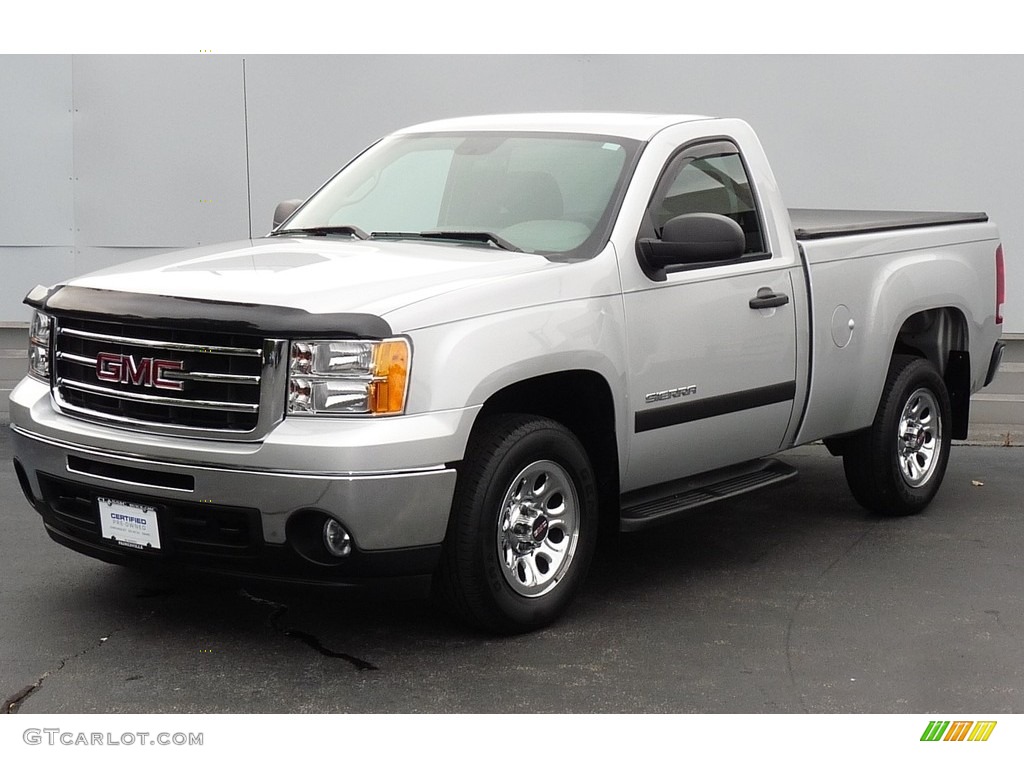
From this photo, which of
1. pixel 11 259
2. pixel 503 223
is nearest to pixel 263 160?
pixel 11 259

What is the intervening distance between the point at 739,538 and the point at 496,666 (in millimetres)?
2395

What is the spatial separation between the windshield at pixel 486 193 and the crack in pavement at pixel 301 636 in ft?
5.28

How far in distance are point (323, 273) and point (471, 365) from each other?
2.22 ft

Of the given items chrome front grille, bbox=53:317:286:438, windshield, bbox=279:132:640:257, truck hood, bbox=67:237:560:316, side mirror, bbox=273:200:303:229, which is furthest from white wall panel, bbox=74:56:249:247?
chrome front grille, bbox=53:317:286:438

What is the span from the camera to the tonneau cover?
6.80 m

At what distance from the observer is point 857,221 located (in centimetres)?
746

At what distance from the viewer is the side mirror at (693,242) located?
560 cm

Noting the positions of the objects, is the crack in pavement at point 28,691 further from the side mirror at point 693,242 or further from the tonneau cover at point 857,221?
the tonneau cover at point 857,221

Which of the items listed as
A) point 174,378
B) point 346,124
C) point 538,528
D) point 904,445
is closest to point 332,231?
point 174,378

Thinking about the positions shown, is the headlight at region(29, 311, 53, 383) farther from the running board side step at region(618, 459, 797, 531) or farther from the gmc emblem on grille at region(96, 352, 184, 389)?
the running board side step at region(618, 459, 797, 531)

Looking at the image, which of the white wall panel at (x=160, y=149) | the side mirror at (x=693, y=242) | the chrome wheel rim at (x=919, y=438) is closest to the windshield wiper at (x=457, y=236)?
the side mirror at (x=693, y=242)

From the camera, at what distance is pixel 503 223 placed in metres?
5.96

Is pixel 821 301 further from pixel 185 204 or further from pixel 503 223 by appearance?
pixel 185 204

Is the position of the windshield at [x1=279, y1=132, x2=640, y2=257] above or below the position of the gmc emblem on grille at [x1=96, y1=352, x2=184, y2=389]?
above
